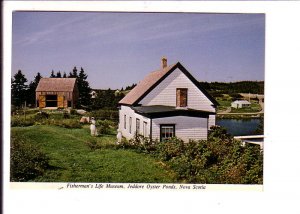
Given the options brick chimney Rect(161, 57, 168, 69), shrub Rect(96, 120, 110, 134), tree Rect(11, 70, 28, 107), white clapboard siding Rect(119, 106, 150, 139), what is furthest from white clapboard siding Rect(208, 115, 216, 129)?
tree Rect(11, 70, 28, 107)

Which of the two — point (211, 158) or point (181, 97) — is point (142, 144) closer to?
point (181, 97)

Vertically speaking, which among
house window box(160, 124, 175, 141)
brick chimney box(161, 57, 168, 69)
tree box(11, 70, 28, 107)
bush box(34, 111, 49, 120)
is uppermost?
brick chimney box(161, 57, 168, 69)

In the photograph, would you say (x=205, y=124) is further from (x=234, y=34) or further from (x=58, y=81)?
(x=58, y=81)

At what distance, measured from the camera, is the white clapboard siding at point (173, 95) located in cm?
662

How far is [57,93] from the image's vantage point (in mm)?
6727

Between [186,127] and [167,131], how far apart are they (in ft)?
0.98

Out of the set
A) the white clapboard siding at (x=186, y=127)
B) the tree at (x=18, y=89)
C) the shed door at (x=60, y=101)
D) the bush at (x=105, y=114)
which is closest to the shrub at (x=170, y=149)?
the white clapboard siding at (x=186, y=127)

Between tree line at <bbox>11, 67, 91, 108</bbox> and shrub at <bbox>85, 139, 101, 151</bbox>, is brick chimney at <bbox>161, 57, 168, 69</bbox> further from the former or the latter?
shrub at <bbox>85, 139, 101, 151</bbox>

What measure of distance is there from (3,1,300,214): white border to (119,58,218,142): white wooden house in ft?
2.89

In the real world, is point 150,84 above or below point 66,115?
above

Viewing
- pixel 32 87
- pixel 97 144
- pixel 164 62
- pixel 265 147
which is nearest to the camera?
pixel 265 147

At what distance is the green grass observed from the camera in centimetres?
647

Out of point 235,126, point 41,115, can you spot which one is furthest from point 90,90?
point 235,126

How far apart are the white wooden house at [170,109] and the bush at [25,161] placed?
1.36m
